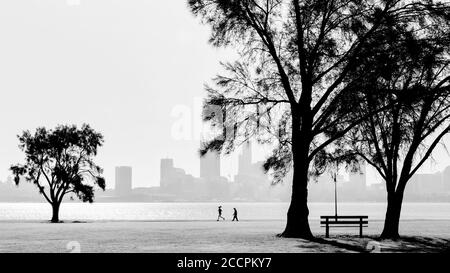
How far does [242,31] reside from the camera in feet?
95.7

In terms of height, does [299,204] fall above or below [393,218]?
above

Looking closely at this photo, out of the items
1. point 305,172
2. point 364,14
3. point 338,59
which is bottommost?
point 305,172

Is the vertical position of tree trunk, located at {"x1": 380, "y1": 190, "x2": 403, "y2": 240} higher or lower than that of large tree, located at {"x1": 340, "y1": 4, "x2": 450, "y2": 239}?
lower

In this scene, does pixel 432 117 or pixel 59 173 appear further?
pixel 59 173

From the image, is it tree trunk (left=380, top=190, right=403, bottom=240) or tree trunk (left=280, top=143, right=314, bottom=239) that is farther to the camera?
tree trunk (left=380, top=190, right=403, bottom=240)

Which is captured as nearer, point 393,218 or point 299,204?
point 299,204

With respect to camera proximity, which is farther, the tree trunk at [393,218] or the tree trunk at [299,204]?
the tree trunk at [393,218]

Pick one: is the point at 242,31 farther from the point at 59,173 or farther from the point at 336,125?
the point at 59,173

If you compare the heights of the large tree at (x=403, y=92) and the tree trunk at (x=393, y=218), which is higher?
the large tree at (x=403, y=92)

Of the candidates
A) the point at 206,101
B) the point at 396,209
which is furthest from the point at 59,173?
the point at 396,209
